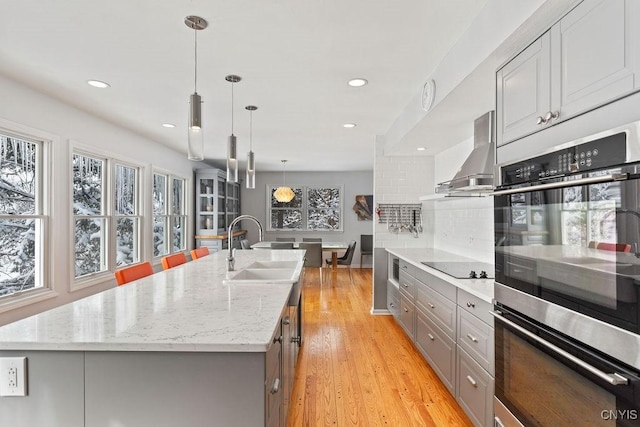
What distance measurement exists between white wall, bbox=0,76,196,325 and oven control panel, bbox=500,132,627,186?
359 cm

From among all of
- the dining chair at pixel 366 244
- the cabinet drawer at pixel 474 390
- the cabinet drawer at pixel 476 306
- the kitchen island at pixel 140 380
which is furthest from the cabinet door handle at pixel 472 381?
the dining chair at pixel 366 244

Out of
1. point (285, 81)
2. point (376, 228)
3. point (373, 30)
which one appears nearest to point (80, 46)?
point (285, 81)

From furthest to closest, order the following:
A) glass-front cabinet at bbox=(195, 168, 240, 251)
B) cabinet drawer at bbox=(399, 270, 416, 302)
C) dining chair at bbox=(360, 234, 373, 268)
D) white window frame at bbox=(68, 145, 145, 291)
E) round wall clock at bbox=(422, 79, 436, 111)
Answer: dining chair at bbox=(360, 234, 373, 268) → glass-front cabinet at bbox=(195, 168, 240, 251) → white window frame at bbox=(68, 145, 145, 291) → cabinet drawer at bbox=(399, 270, 416, 302) → round wall clock at bbox=(422, 79, 436, 111)

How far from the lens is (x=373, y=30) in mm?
1984

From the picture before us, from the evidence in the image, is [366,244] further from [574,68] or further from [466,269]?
[574,68]

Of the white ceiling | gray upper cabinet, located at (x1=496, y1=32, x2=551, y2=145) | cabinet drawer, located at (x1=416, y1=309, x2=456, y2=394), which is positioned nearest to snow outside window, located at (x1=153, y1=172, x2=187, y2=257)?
the white ceiling

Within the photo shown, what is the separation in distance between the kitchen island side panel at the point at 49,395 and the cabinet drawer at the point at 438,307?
2.11 meters

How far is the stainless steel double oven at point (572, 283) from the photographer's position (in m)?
0.90

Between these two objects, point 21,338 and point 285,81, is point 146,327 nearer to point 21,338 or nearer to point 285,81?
point 21,338

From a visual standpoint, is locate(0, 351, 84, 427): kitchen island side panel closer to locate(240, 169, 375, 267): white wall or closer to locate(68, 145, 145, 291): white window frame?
locate(68, 145, 145, 291): white window frame

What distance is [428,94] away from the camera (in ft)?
8.45

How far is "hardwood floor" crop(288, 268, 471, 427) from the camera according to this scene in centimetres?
220

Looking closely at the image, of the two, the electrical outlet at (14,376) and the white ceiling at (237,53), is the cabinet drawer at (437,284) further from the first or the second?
the electrical outlet at (14,376)

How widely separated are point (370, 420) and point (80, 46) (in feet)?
9.99
